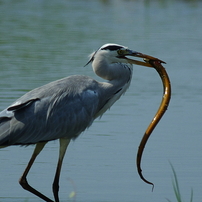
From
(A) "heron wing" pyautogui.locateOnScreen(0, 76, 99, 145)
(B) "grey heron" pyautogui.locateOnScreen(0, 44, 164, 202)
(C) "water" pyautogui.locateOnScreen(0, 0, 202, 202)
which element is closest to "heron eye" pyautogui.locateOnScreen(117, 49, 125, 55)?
(B) "grey heron" pyautogui.locateOnScreen(0, 44, 164, 202)

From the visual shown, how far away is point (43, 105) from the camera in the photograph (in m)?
7.10

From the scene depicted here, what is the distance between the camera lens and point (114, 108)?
1120 centimetres

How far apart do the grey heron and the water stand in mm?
696

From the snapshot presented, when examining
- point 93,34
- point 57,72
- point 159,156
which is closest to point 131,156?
point 159,156

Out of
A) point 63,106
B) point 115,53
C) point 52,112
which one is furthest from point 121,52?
point 52,112

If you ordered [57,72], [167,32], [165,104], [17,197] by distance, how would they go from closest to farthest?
[165,104], [17,197], [57,72], [167,32]

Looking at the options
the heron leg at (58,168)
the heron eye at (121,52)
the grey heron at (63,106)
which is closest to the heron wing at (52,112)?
the grey heron at (63,106)

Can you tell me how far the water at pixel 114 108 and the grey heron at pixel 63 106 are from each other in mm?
696

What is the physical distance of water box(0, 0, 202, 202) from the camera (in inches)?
304

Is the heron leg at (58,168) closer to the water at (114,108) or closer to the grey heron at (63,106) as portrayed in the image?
the grey heron at (63,106)

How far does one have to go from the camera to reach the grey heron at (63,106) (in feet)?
23.1

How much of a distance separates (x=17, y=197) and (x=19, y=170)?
2.47 ft

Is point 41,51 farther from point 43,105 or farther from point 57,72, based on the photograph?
point 43,105

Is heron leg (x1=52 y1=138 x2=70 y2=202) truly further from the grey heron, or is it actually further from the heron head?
the heron head
